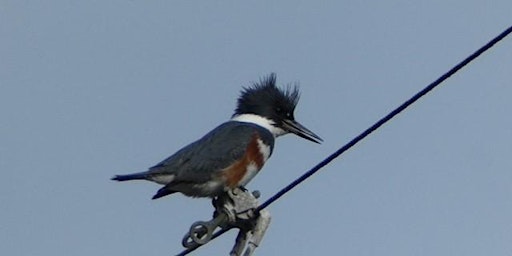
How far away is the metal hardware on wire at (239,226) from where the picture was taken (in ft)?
17.8

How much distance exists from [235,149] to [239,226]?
68.8 inches

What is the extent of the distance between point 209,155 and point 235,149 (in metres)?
0.21

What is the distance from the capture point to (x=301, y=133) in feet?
26.8

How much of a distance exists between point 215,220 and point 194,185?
1.35 m

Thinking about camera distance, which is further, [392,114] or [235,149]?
[235,149]

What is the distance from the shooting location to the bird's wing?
23.2 feet

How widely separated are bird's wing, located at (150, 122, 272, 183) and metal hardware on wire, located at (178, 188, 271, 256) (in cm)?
97

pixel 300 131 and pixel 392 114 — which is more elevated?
pixel 300 131

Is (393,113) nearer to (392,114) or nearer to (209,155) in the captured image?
(392,114)

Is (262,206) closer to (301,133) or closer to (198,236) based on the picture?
(198,236)

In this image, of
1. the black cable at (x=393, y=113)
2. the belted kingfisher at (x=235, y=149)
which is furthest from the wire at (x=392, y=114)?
the belted kingfisher at (x=235, y=149)

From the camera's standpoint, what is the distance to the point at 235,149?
7.40 metres

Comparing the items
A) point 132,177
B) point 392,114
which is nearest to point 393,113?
point 392,114

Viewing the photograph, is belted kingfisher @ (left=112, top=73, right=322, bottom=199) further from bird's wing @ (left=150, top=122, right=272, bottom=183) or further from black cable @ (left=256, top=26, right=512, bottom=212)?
black cable @ (left=256, top=26, right=512, bottom=212)
